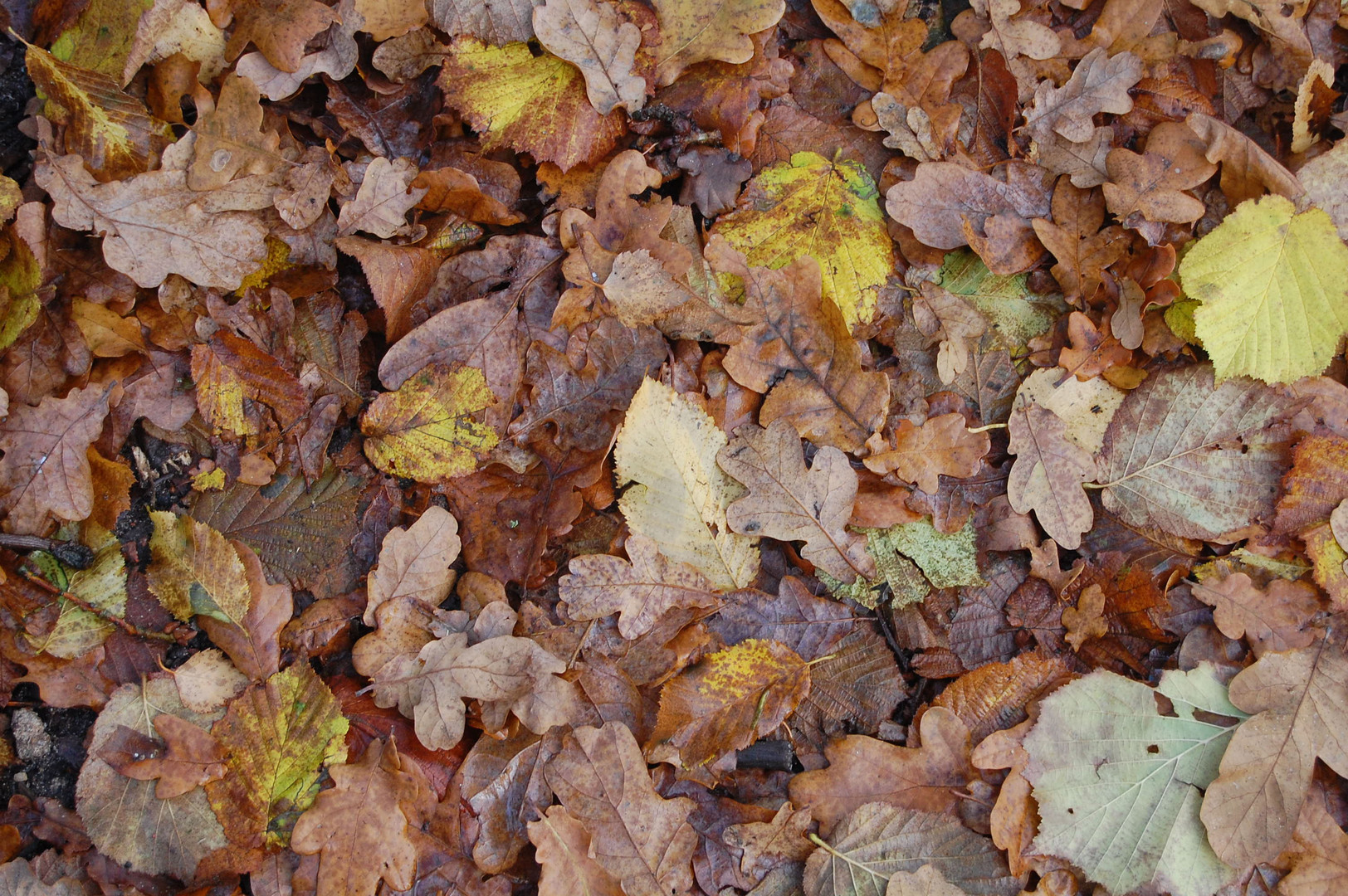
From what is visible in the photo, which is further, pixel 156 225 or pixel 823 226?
pixel 823 226

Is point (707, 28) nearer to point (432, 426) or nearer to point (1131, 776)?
point (432, 426)

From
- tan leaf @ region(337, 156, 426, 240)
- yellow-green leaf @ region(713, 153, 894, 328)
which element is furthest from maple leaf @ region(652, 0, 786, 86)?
tan leaf @ region(337, 156, 426, 240)

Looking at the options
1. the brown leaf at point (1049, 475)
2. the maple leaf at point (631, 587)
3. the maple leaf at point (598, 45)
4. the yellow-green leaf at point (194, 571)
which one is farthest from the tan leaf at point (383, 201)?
the brown leaf at point (1049, 475)

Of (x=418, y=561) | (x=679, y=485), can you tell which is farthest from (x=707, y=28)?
(x=418, y=561)

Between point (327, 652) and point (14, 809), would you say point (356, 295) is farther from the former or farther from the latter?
point (14, 809)

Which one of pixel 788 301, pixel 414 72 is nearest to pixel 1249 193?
pixel 788 301
